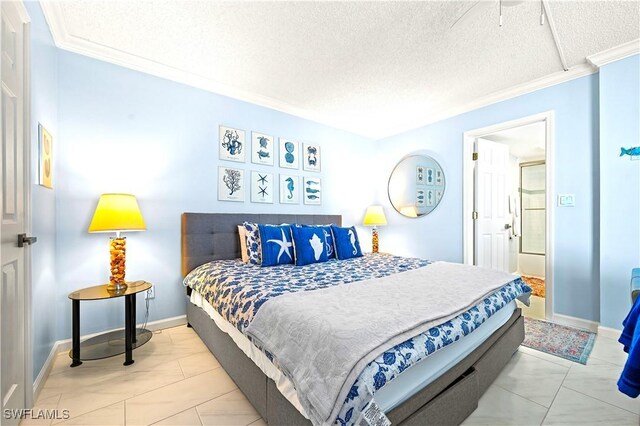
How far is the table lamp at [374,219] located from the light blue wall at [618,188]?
2343 millimetres

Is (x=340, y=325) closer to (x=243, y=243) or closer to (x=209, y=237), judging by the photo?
(x=243, y=243)

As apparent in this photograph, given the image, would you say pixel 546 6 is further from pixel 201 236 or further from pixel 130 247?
pixel 130 247

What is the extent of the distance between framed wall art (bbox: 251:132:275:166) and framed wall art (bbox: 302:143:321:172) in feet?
1.61

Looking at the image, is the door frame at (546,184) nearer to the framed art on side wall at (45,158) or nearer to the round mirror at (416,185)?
the round mirror at (416,185)

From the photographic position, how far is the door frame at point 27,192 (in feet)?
4.83

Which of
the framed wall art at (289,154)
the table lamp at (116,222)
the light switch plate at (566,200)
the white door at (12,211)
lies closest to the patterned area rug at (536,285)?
the light switch plate at (566,200)

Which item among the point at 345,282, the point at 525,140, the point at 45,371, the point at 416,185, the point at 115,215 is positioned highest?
the point at 525,140

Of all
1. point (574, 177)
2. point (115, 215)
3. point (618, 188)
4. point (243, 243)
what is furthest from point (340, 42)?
point (618, 188)

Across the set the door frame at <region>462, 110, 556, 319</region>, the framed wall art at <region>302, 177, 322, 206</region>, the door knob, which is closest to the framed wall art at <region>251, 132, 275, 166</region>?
the framed wall art at <region>302, 177, 322, 206</region>

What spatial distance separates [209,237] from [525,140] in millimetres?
5115

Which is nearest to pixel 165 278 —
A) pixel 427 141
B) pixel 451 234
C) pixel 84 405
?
pixel 84 405

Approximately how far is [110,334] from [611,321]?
4372 millimetres

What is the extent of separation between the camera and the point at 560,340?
2389 millimetres

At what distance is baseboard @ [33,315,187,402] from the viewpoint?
1.67 meters
